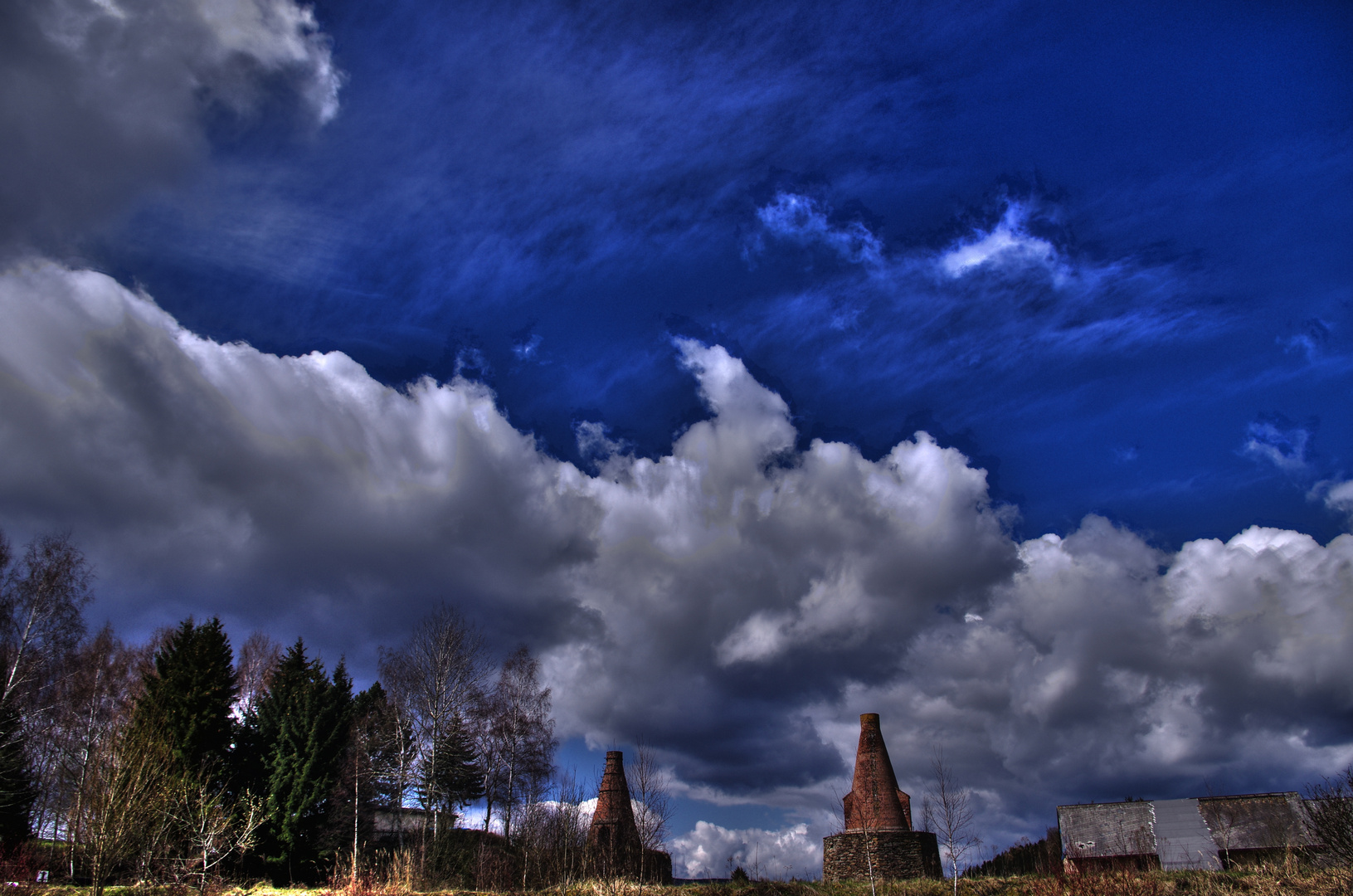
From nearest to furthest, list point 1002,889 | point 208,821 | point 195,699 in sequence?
point 208,821 → point 1002,889 → point 195,699

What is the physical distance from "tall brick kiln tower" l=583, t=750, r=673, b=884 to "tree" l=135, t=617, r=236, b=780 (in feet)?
49.7

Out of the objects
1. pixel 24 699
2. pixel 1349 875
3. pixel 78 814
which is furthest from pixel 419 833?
pixel 1349 875

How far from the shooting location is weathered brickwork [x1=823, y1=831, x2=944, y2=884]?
121 ft

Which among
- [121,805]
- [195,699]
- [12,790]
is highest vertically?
[195,699]

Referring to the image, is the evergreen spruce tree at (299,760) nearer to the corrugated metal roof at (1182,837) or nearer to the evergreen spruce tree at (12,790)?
the evergreen spruce tree at (12,790)

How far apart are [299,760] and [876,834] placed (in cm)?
2598

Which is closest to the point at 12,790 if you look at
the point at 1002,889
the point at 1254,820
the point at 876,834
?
the point at 1002,889

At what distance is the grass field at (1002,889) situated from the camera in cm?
2045

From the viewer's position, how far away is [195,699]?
28266 mm

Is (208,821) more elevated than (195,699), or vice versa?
(195,699)

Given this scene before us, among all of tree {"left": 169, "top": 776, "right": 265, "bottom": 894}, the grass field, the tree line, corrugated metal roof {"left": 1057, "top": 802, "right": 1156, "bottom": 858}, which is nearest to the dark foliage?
corrugated metal roof {"left": 1057, "top": 802, "right": 1156, "bottom": 858}

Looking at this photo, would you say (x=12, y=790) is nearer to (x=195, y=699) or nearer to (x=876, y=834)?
(x=195, y=699)

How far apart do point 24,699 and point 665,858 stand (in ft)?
89.2

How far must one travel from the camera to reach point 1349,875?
69.2ft
